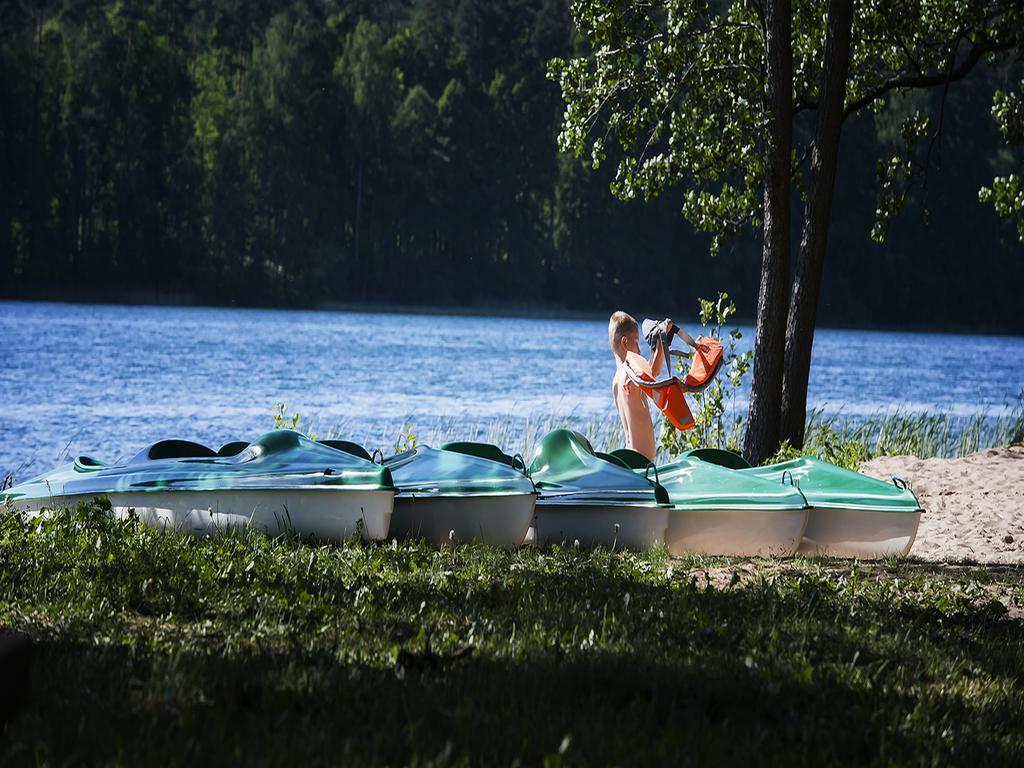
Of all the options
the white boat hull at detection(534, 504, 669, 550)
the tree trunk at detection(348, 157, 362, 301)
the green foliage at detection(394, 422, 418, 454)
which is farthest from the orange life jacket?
the tree trunk at detection(348, 157, 362, 301)

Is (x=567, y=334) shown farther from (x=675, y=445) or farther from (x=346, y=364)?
(x=675, y=445)

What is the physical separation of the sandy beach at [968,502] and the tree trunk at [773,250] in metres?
1.26

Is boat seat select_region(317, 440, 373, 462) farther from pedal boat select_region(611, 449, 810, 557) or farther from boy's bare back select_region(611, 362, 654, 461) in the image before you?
boy's bare back select_region(611, 362, 654, 461)

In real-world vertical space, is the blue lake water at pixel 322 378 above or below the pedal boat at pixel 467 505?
below

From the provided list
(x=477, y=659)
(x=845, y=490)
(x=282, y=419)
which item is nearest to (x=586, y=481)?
(x=845, y=490)

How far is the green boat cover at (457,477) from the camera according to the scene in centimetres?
844

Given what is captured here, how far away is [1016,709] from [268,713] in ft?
9.10

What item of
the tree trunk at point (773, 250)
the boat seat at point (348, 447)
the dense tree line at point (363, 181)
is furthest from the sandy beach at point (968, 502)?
the dense tree line at point (363, 181)

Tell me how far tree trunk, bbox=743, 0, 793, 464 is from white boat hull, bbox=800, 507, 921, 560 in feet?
12.7

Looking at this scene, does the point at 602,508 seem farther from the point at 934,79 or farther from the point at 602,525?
the point at 934,79

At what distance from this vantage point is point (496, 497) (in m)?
8.38

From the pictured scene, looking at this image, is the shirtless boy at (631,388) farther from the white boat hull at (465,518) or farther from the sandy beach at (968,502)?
the white boat hull at (465,518)

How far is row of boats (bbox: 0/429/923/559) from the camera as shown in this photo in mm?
8102

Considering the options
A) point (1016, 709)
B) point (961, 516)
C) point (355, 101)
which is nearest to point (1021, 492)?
point (961, 516)
